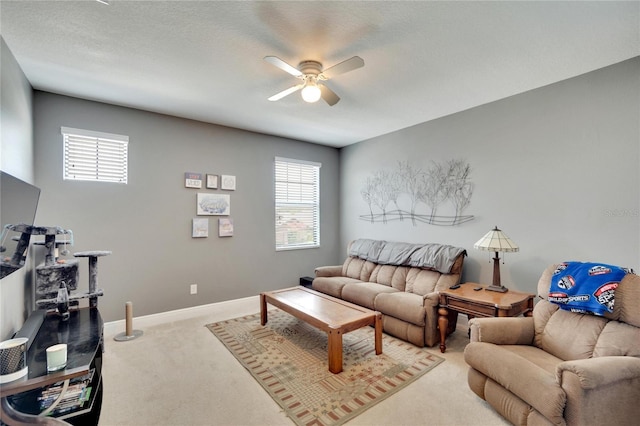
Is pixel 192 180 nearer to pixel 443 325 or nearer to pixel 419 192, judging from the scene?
pixel 419 192

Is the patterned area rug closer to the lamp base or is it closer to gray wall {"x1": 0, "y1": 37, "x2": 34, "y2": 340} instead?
the lamp base

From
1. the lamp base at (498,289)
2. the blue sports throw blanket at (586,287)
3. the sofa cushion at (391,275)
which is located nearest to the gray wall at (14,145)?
the sofa cushion at (391,275)

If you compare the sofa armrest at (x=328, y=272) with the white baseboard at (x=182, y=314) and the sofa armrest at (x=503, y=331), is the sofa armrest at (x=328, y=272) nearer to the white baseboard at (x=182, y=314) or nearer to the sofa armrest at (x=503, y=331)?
the white baseboard at (x=182, y=314)

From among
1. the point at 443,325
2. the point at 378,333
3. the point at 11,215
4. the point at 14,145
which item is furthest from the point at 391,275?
the point at 14,145

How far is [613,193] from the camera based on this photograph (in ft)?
8.63

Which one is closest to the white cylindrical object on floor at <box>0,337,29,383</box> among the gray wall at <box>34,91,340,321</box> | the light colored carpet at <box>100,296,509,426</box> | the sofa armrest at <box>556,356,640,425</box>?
the light colored carpet at <box>100,296,509,426</box>

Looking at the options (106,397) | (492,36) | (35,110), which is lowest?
(106,397)

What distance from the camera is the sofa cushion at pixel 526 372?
5.18ft

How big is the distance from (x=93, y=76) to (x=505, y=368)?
13.6ft

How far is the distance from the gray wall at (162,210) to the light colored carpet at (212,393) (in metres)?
0.87

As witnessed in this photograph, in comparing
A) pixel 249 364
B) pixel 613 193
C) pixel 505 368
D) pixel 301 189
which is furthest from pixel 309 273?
pixel 613 193

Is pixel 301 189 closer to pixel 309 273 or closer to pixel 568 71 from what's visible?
pixel 309 273

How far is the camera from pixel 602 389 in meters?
1.59

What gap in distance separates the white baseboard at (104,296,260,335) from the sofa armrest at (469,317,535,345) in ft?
9.53
